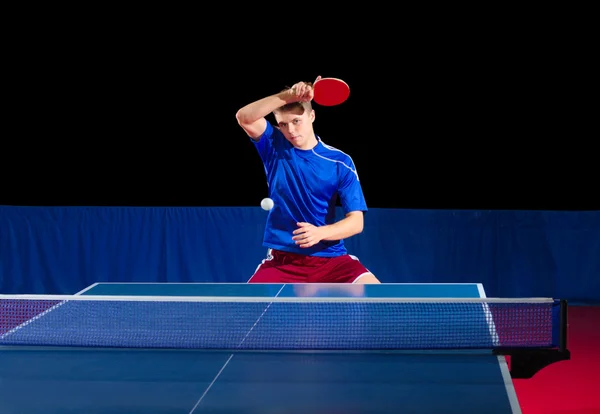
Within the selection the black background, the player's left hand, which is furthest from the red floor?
the black background

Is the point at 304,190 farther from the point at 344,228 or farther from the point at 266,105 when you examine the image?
the point at 266,105

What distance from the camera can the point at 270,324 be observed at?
11.6ft

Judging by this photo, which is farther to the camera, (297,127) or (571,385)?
(571,385)

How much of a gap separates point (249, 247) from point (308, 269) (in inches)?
148

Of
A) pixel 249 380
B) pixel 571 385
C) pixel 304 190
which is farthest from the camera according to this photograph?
pixel 571 385

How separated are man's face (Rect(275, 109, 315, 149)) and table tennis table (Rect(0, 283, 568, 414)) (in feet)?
6.66

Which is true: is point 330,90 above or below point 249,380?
above

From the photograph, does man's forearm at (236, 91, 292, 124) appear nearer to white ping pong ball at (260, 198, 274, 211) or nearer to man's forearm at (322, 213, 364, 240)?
white ping pong ball at (260, 198, 274, 211)

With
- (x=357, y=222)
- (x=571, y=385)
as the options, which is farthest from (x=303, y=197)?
(x=571, y=385)

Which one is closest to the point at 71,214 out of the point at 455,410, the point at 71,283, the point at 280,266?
the point at 71,283

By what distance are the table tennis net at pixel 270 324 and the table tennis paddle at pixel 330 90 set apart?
1321 millimetres

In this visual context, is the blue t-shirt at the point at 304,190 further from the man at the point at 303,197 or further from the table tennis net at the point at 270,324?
the table tennis net at the point at 270,324

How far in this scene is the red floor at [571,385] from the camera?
472 centimetres

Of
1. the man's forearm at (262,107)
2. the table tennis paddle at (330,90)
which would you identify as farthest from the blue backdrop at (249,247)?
the table tennis paddle at (330,90)
